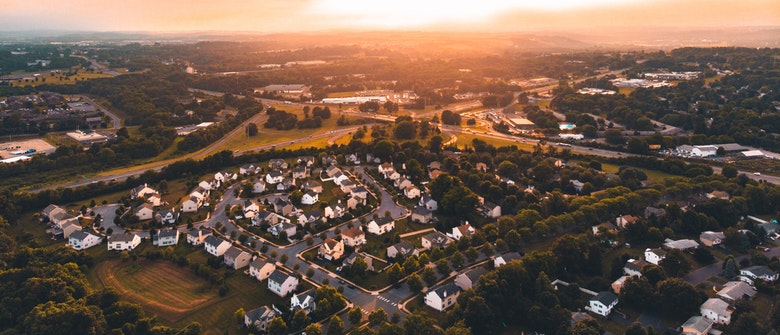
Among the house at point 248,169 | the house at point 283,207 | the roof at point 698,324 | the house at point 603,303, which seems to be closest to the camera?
the roof at point 698,324

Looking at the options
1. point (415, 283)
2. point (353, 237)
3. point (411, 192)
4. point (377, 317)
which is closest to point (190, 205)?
point (353, 237)

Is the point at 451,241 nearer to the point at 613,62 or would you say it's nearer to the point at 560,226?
the point at 560,226

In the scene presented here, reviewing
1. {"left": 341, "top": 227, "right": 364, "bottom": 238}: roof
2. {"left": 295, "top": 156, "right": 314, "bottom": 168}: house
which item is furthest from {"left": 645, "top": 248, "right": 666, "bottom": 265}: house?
{"left": 295, "top": 156, "right": 314, "bottom": 168}: house

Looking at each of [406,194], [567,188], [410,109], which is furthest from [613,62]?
[406,194]

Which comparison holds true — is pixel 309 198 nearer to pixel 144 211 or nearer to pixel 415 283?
pixel 144 211

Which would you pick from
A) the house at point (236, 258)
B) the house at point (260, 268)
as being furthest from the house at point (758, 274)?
the house at point (236, 258)

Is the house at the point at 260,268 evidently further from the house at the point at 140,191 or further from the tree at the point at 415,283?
the house at the point at 140,191
